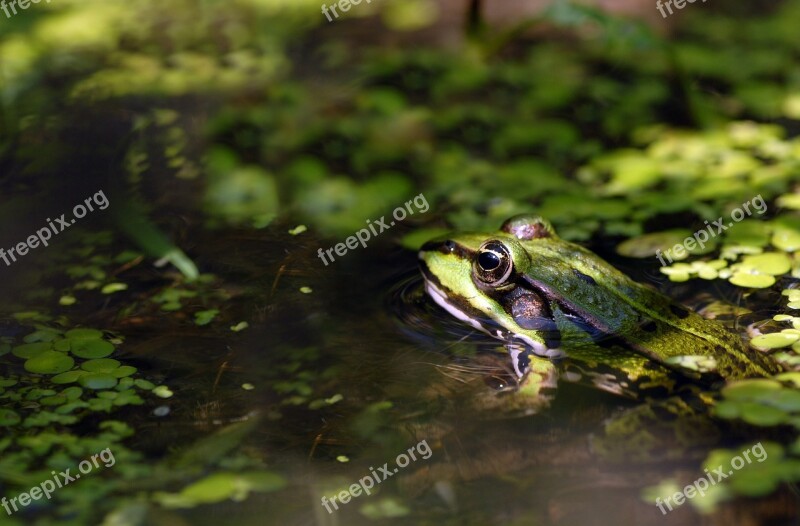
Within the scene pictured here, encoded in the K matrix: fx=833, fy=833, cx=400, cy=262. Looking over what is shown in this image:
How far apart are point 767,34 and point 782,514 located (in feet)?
15.7

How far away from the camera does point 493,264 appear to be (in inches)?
137

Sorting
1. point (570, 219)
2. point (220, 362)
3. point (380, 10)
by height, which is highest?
point (380, 10)

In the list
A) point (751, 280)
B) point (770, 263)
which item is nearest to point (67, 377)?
point (751, 280)

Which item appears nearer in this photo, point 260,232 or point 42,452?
point 42,452

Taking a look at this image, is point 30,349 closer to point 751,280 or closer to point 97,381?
point 97,381

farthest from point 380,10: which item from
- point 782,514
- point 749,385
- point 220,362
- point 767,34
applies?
point 782,514

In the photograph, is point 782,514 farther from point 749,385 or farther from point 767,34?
point 767,34

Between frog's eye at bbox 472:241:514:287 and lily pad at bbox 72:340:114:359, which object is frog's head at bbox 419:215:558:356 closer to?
frog's eye at bbox 472:241:514:287

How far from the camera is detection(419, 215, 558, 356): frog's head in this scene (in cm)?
349

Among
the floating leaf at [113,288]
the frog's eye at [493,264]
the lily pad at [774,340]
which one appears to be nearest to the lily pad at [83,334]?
the floating leaf at [113,288]

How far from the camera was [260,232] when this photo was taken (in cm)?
435

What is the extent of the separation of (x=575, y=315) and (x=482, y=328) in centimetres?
41

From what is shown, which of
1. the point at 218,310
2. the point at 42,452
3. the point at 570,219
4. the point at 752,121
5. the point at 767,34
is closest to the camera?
the point at 42,452

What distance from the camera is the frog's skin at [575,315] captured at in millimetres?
3283
